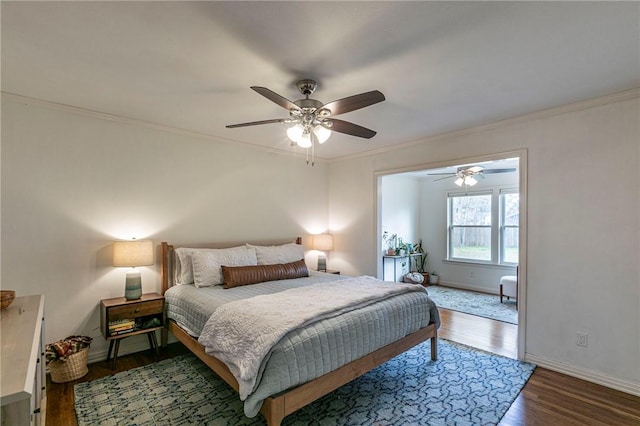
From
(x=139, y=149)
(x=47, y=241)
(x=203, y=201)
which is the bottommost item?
(x=47, y=241)

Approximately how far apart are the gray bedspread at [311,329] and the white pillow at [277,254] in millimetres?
491

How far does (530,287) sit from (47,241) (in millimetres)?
4895

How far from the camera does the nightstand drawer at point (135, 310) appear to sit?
2966mm

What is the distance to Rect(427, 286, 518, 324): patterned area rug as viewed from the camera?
473cm

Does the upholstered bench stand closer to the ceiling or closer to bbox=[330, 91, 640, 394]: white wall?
bbox=[330, 91, 640, 394]: white wall

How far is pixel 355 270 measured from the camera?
507 centimetres

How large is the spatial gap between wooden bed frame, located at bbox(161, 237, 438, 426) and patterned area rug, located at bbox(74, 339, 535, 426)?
274 millimetres

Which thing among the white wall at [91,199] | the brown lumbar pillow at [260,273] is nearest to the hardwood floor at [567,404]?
the brown lumbar pillow at [260,273]

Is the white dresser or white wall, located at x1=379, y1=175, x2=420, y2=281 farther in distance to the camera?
white wall, located at x1=379, y1=175, x2=420, y2=281

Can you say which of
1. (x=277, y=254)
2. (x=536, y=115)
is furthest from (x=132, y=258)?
(x=536, y=115)

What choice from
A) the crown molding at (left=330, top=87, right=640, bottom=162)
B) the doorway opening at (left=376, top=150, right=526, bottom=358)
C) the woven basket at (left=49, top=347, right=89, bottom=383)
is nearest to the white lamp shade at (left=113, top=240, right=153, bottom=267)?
the woven basket at (left=49, top=347, right=89, bottom=383)

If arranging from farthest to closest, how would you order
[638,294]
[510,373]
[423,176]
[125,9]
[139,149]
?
[423,176] → [139,149] → [510,373] → [638,294] → [125,9]

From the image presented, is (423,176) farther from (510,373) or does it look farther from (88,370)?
(88,370)

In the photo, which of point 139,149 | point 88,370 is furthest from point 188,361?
point 139,149
